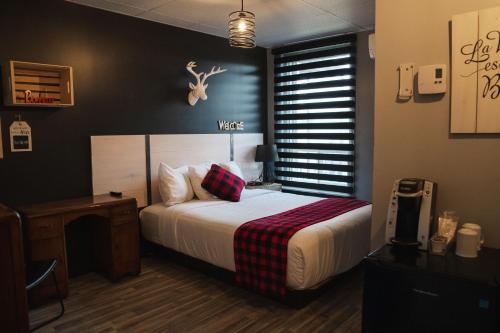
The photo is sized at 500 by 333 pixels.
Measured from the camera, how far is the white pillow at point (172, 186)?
3986mm

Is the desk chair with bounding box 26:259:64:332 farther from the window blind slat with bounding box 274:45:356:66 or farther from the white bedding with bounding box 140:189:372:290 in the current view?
the window blind slat with bounding box 274:45:356:66

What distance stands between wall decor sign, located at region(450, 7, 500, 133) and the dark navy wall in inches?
126

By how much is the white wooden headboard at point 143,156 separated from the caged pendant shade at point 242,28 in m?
1.56

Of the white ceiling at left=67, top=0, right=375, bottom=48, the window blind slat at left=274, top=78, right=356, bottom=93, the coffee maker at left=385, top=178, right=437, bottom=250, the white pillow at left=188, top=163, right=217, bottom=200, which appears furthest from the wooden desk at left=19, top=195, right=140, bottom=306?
the window blind slat at left=274, top=78, right=356, bottom=93

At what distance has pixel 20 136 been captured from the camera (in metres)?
3.32

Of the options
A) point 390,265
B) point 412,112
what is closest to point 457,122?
point 412,112

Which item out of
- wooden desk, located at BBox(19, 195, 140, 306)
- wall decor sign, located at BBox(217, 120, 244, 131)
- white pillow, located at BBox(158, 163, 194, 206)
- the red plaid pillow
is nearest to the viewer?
wooden desk, located at BBox(19, 195, 140, 306)

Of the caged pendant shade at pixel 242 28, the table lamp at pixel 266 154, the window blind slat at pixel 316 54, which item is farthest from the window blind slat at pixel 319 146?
the caged pendant shade at pixel 242 28

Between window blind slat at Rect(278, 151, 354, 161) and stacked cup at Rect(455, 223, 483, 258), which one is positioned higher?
window blind slat at Rect(278, 151, 354, 161)

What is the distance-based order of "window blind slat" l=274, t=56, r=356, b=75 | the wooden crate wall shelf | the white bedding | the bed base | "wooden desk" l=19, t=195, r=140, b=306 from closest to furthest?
the white bedding → the bed base → "wooden desk" l=19, t=195, r=140, b=306 → the wooden crate wall shelf → "window blind slat" l=274, t=56, r=356, b=75

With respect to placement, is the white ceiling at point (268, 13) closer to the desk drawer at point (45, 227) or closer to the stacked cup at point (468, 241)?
the desk drawer at point (45, 227)

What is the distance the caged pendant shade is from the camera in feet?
10.5

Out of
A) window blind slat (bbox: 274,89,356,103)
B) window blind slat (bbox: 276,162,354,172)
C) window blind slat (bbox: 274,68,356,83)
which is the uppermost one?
window blind slat (bbox: 274,68,356,83)

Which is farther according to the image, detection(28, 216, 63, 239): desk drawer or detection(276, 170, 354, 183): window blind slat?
detection(276, 170, 354, 183): window blind slat
